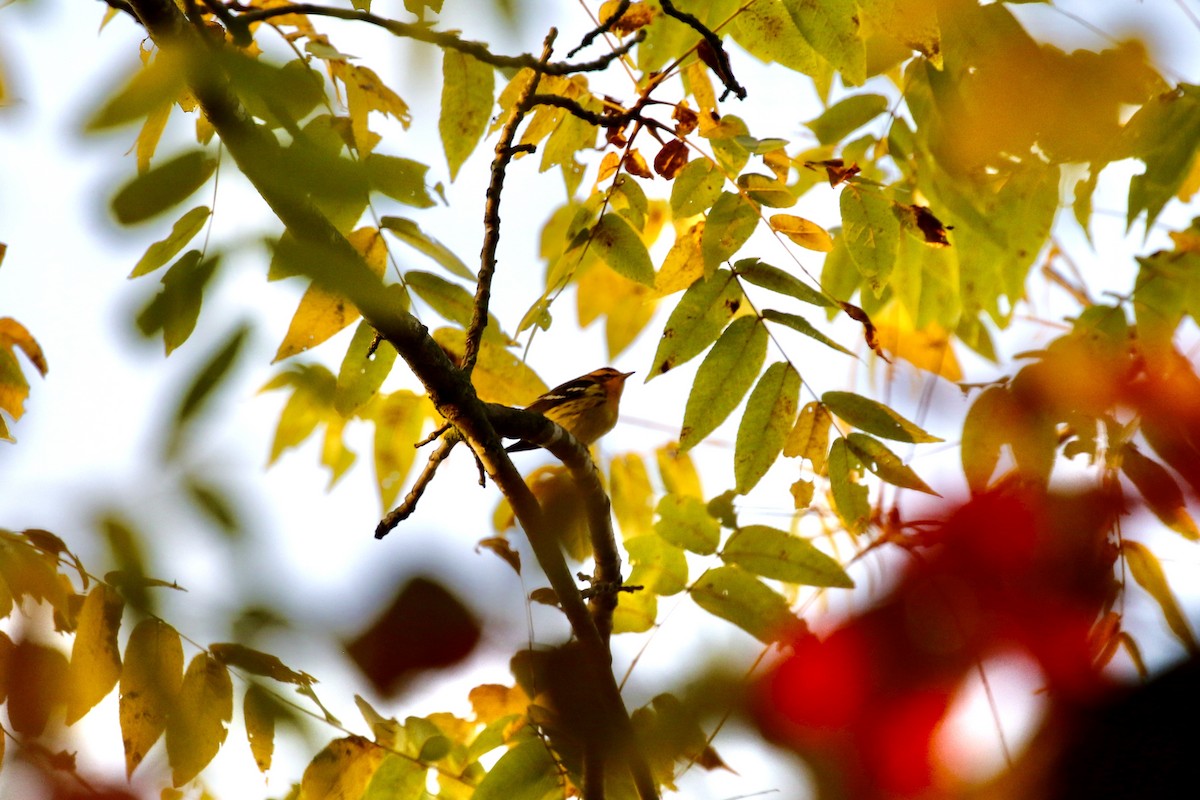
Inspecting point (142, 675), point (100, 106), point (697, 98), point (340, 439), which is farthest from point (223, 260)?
point (340, 439)

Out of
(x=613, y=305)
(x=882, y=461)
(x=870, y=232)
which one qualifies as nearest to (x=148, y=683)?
(x=882, y=461)

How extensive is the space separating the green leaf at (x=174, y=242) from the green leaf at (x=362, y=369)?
0.42m

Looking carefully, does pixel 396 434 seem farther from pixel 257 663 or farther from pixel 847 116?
pixel 847 116

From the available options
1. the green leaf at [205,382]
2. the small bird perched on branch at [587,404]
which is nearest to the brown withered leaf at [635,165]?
the green leaf at [205,382]

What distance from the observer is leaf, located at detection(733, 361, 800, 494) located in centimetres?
211

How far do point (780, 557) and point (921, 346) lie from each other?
1442 millimetres

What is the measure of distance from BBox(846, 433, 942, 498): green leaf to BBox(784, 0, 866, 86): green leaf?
75cm

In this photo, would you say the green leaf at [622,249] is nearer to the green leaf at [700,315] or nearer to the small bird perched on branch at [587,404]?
the green leaf at [700,315]

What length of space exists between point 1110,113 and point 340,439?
7.39 ft

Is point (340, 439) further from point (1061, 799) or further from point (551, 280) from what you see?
point (1061, 799)

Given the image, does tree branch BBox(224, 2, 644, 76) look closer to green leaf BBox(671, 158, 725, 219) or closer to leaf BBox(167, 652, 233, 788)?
green leaf BBox(671, 158, 725, 219)

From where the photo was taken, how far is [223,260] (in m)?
1.15

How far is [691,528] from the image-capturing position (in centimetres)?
218

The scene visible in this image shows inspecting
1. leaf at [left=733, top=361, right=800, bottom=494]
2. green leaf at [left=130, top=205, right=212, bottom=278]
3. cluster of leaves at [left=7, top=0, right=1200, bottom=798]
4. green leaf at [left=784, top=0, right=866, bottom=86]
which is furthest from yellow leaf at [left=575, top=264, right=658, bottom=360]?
green leaf at [left=130, top=205, right=212, bottom=278]
